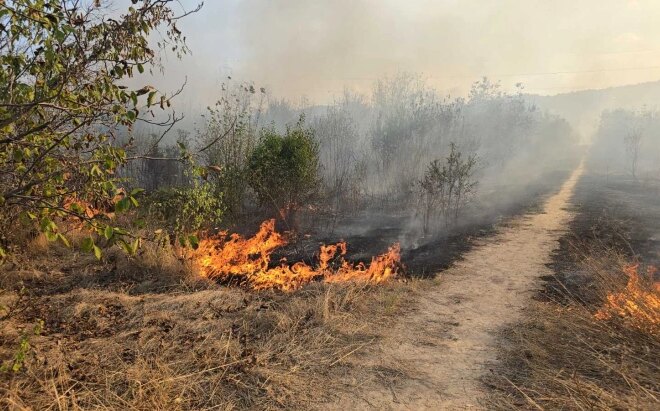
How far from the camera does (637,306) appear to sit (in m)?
4.14

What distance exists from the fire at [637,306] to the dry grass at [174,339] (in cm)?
259

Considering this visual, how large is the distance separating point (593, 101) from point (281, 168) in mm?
128287

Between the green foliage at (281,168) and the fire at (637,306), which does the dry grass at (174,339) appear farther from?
the green foliage at (281,168)

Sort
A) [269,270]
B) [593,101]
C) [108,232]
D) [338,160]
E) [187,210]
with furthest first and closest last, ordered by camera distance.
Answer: [593,101], [338,160], [187,210], [269,270], [108,232]

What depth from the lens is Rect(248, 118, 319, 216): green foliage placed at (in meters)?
11.8

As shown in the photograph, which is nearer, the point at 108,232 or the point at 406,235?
the point at 108,232

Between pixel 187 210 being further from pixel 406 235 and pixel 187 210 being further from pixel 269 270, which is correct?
pixel 406 235

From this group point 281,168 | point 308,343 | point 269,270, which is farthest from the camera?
point 281,168

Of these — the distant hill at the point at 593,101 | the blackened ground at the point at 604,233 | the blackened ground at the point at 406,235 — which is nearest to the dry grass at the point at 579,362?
the blackened ground at the point at 604,233

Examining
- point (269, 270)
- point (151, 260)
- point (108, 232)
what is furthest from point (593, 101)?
point (108, 232)

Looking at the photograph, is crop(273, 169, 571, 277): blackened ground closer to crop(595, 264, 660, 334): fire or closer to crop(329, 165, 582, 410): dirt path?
crop(329, 165, 582, 410): dirt path

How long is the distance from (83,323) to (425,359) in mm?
4045

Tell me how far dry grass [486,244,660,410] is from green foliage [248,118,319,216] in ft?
26.2

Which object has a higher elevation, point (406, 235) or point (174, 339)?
point (174, 339)
